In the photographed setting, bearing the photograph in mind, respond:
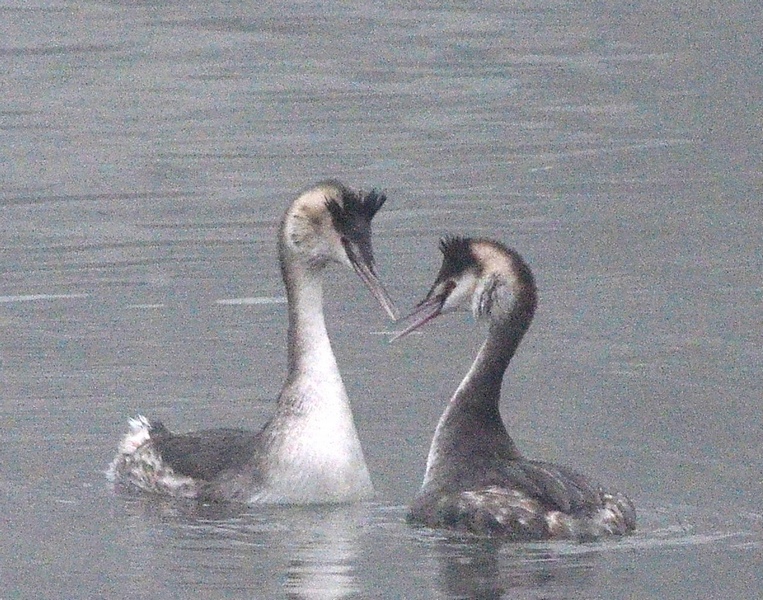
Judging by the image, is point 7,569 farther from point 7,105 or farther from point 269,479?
point 7,105

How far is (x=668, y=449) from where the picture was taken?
12094 millimetres

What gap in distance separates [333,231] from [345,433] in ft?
3.25

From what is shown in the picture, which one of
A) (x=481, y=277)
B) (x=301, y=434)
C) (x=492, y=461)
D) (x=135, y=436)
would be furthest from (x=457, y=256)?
(x=135, y=436)

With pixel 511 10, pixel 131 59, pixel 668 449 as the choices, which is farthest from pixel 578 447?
pixel 511 10

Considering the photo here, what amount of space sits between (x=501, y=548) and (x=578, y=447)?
1.72 metres

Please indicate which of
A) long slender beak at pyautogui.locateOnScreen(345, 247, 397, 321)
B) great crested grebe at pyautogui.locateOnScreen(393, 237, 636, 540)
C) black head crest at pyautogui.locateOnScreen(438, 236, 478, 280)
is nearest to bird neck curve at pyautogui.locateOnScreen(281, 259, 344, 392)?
long slender beak at pyautogui.locateOnScreen(345, 247, 397, 321)

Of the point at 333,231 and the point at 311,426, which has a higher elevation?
the point at 333,231

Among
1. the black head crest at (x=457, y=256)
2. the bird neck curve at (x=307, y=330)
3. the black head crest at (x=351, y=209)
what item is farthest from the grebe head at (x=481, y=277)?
the bird neck curve at (x=307, y=330)

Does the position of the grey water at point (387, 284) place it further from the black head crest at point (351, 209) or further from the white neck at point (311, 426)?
the black head crest at point (351, 209)

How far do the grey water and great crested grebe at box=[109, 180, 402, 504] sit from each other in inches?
6.5

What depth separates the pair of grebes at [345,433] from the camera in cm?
1080

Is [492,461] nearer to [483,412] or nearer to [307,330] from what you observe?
[483,412]

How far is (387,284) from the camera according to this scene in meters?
16.2

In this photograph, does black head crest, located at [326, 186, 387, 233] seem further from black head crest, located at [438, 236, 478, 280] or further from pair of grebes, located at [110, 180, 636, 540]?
black head crest, located at [438, 236, 478, 280]
